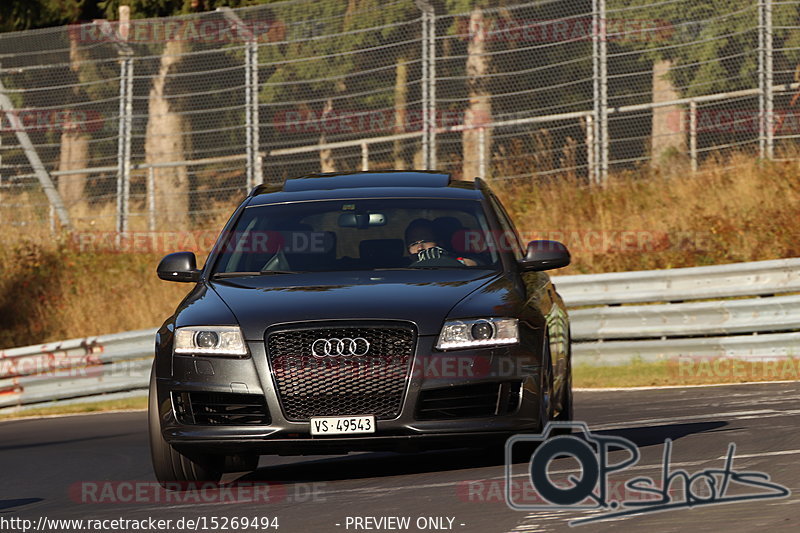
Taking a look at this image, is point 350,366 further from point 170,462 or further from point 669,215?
point 669,215

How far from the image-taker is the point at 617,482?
826 cm

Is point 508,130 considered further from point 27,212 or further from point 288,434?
point 288,434

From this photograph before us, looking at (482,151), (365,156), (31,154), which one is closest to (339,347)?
(482,151)

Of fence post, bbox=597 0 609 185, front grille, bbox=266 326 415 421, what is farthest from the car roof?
fence post, bbox=597 0 609 185

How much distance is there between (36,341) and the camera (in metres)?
23.4

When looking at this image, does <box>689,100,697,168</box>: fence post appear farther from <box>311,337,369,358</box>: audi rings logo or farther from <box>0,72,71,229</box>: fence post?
<box>311,337,369,358</box>: audi rings logo

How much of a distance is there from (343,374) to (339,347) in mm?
142

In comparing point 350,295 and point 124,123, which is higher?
point 124,123

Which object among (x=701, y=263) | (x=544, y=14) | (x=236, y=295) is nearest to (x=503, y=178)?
(x=544, y=14)

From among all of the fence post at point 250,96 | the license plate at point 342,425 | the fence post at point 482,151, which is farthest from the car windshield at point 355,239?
the fence post at point 250,96

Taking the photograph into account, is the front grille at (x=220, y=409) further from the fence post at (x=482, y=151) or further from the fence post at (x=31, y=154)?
the fence post at (x=31, y=154)

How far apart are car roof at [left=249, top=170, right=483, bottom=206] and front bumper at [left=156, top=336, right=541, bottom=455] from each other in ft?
6.40

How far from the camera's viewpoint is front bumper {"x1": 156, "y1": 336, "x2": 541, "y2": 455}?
8516mm

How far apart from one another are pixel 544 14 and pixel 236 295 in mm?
13064
